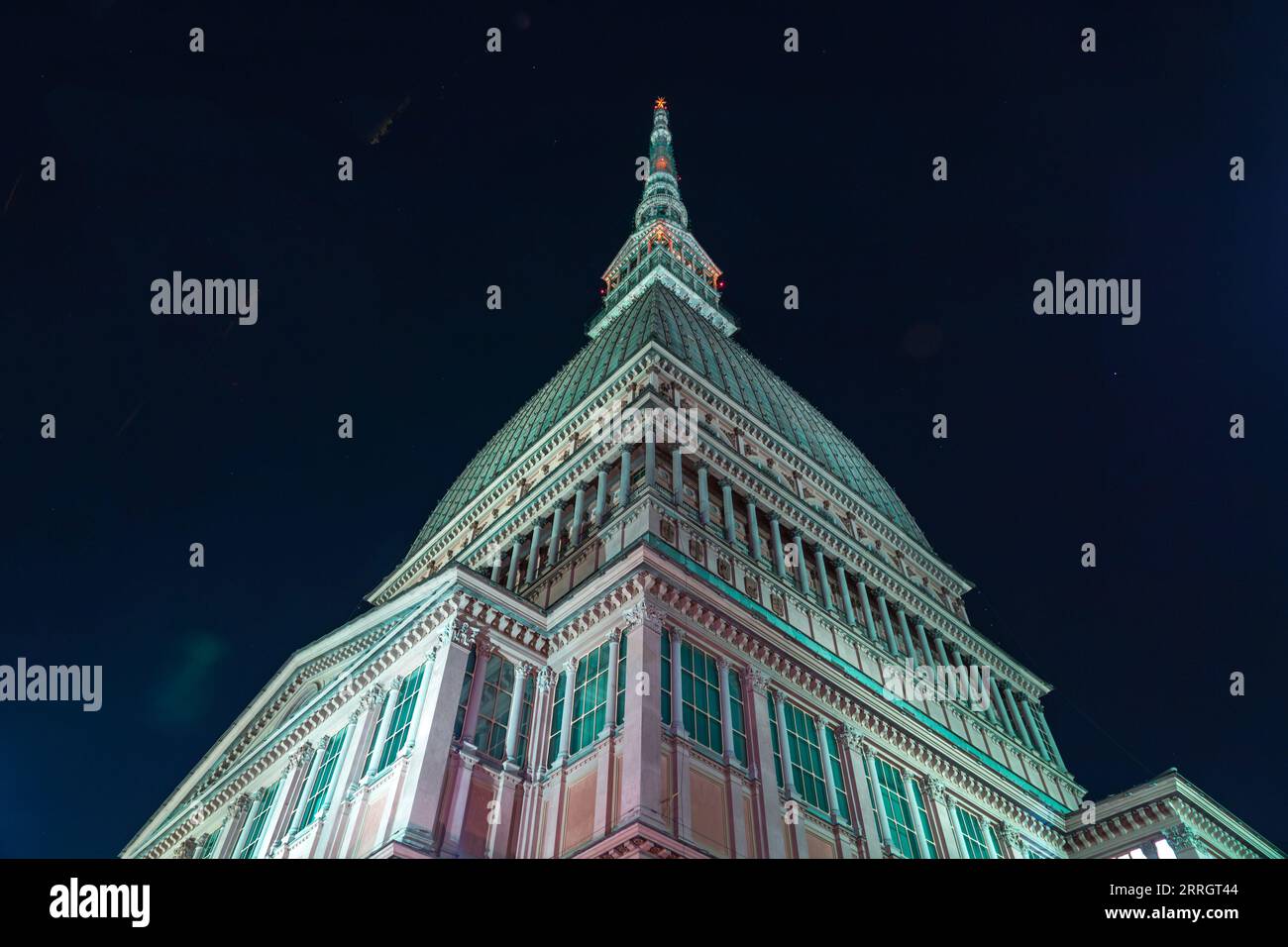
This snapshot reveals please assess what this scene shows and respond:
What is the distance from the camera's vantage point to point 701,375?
188 feet

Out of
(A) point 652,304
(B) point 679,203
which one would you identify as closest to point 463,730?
(A) point 652,304

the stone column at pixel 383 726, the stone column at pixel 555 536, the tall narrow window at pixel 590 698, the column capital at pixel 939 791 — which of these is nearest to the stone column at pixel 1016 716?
the column capital at pixel 939 791

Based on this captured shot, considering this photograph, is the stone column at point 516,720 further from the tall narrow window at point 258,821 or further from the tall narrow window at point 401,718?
the tall narrow window at point 258,821

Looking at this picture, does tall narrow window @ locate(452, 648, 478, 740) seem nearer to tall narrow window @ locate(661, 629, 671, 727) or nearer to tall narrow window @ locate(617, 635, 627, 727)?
tall narrow window @ locate(617, 635, 627, 727)

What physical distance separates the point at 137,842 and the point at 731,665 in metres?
34.5

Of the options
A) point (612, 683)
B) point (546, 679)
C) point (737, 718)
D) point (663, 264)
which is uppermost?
point (663, 264)

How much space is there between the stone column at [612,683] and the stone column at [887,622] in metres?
20.7

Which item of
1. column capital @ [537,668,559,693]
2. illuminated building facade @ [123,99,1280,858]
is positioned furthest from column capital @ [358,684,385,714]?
column capital @ [537,668,559,693]

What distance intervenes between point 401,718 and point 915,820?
Answer: 21029 mm

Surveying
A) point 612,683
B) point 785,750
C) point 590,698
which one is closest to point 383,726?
point 590,698

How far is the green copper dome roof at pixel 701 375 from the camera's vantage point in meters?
60.1

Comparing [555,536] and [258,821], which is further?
[555,536]

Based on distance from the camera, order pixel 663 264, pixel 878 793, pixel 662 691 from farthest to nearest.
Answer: pixel 663 264, pixel 878 793, pixel 662 691

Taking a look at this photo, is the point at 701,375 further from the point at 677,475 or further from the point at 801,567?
the point at 801,567
